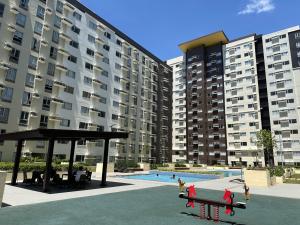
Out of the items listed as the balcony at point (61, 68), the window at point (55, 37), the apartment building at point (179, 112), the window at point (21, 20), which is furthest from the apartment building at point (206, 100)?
the window at point (21, 20)

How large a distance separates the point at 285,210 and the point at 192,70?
93836mm

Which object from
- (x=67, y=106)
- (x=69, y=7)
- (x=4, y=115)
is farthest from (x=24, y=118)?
(x=69, y=7)

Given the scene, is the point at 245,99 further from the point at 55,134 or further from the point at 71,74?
the point at 55,134

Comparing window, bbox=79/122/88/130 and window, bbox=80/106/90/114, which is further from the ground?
window, bbox=80/106/90/114

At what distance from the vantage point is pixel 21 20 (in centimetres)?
4862

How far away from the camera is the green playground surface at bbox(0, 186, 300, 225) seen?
34.9 ft

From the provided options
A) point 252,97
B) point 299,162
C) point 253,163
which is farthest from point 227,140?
point 299,162

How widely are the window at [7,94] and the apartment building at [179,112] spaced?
71.3 m

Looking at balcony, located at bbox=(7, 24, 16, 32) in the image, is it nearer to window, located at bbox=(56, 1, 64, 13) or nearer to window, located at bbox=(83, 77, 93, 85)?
window, located at bbox=(56, 1, 64, 13)

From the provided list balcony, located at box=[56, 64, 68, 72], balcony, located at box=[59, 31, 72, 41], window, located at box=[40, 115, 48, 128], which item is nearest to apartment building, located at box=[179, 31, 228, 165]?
balcony, located at box=[59, 31, 72, 41]

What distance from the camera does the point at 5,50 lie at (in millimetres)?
45188

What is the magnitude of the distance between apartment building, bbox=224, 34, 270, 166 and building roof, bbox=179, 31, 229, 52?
14.0 feet

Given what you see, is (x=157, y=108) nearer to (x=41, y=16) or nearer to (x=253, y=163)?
(x=253, y=163)

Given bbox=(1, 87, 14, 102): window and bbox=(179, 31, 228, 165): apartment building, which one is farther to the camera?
bbox=(179, 31, 228, 165): apartment building
